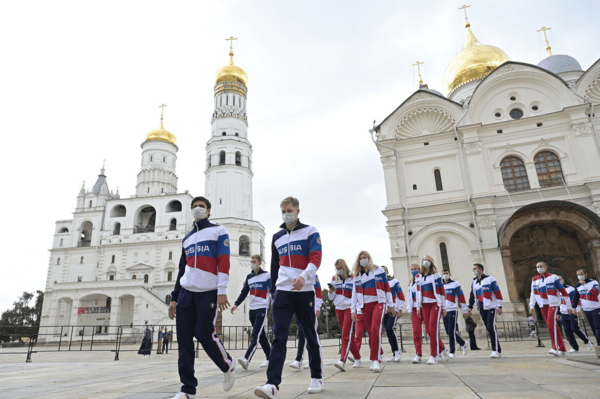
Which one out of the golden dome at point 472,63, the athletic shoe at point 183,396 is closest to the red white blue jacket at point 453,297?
the athletic shoe at point 183,396

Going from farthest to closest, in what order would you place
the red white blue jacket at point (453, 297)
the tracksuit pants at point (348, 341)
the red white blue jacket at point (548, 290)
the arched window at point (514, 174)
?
the arched window at point (514, 174), the red white blue jacket at point (453, 297), the red white blue jacket at point (548, 290), the tracksuit pants at point (348, 341)

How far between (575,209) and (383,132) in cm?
1079

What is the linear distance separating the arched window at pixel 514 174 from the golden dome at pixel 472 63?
9.83 m

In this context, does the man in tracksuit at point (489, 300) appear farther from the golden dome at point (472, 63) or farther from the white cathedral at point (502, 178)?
the golden dome at point (472, 63)

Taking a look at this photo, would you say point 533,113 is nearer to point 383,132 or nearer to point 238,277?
point 383,132

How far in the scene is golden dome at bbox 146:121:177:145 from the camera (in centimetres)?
5550

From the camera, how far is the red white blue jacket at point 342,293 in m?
7.86

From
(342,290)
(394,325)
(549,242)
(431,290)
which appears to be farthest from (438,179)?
(342,290)

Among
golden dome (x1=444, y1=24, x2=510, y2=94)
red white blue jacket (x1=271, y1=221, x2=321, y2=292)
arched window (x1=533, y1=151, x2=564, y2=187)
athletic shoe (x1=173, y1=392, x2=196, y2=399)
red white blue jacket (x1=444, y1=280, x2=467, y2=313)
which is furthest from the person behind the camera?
golden dome (x1=444, y1=24, x2=510, y2=94)

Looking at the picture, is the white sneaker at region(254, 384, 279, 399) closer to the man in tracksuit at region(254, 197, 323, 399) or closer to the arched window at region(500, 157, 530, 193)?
the man in tracksuit at region(254, 197, 323, 399)

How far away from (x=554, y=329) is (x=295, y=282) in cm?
710

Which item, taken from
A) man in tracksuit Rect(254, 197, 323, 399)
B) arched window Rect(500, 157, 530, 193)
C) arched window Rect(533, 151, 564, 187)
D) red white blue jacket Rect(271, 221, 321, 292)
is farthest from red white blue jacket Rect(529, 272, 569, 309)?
arched window Rect(533, 151, 564, 187)

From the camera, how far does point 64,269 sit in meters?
47.1

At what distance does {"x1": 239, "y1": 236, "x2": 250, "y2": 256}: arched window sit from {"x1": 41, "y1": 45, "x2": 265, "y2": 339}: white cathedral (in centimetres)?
11
